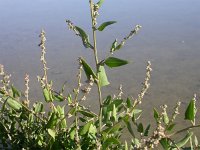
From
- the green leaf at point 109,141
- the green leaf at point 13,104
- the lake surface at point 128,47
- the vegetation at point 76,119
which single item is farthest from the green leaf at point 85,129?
the lake surface at point 128,47

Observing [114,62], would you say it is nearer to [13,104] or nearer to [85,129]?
[85,129]

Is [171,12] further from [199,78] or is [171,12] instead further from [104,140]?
[104,140]

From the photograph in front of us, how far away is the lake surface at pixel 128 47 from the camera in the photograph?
11.0 feet

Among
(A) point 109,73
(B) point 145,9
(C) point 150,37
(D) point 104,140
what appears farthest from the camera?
(B) point 145,9

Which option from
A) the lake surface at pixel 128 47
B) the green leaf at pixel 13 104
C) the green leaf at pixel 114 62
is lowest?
the lake surface at pixel 128 47

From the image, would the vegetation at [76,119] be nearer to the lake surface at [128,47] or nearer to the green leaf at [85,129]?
the green leaf at [85,129]

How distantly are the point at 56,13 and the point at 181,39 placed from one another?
2.20 metres

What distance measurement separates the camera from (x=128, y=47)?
4207 mm

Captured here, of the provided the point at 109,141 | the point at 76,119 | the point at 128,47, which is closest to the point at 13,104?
the point at 76,119

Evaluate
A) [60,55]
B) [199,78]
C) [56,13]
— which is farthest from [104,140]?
[56,13]

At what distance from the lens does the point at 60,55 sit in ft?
13.7

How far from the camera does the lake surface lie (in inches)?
131

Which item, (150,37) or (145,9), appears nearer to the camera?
(150,37)

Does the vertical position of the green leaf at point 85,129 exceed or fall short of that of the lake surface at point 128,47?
it exceeds it
